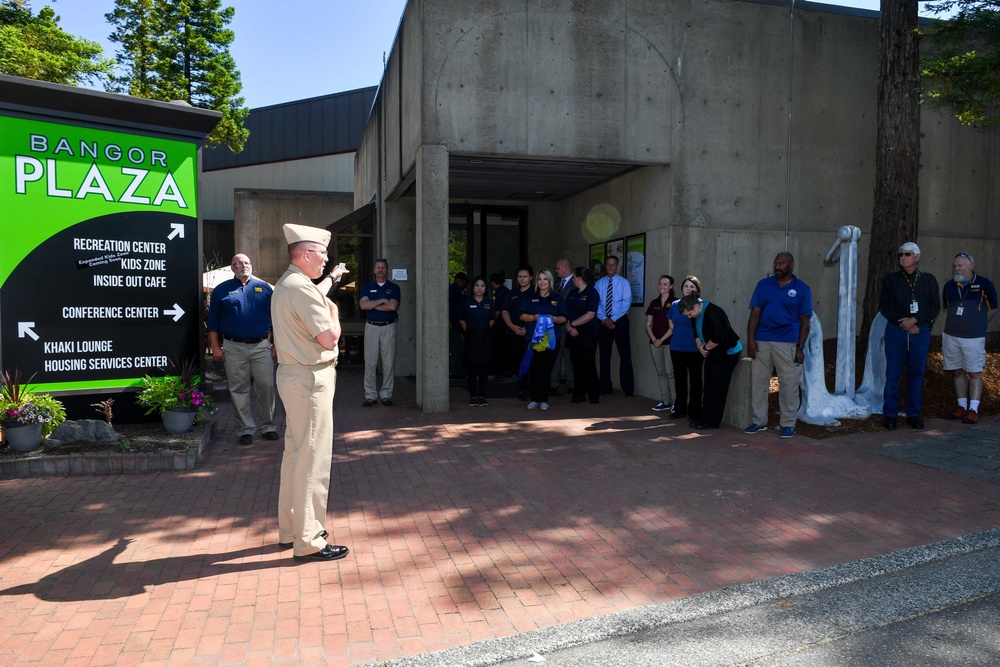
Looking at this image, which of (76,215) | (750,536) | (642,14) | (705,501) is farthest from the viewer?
(642,14)

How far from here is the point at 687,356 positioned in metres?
8.80

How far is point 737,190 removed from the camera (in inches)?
419

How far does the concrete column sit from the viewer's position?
31.8ft

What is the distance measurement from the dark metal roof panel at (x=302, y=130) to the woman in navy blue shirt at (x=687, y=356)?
2449 cm

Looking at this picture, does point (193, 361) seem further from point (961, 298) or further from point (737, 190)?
point (961, 298)

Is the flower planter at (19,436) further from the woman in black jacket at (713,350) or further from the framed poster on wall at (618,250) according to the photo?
the framed poster on wall at (618,250)

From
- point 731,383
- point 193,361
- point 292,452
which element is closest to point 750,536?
point 292,452

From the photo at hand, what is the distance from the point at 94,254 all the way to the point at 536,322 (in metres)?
5.38

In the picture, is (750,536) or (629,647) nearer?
(629,647)

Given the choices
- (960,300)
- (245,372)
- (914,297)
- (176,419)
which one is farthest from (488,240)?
(960,300)

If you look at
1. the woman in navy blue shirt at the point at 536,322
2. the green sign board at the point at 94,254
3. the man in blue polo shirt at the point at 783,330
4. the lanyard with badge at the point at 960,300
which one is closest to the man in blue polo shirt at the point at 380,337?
the woman in navy blue shirt at the point at 536,322

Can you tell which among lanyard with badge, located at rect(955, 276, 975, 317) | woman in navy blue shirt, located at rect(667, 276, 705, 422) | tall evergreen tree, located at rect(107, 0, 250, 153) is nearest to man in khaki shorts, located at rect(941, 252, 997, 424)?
lanyard with badge, located at rect(955, 276, 975, 317)

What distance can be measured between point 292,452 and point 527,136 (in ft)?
21.4

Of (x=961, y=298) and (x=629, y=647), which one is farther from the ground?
(x=961, y=298)
